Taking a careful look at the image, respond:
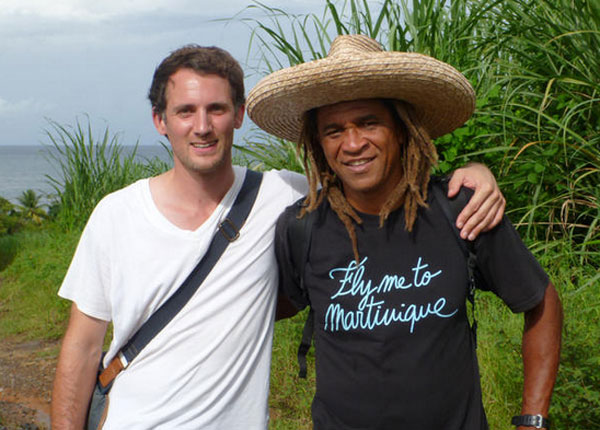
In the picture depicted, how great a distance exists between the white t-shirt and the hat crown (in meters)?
0.76

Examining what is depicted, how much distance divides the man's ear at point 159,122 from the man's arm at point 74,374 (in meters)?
0.82

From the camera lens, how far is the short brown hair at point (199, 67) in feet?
9.10

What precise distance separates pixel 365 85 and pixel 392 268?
66 cm

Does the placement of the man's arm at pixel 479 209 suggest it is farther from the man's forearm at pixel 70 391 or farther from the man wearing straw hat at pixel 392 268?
the man's forearm at pixel 70 391

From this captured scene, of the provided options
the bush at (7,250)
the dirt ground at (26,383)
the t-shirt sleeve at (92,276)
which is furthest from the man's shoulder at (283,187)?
the bush at (7,250)

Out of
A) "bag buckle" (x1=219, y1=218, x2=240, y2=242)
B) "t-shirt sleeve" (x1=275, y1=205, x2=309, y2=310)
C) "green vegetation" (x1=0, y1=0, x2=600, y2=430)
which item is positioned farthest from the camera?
"green vegetation" (x1=0, y1=0, x2=600, y2=430)

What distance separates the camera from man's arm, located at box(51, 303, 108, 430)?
8.80 ft

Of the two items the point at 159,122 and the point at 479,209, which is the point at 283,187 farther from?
the point at 479,209

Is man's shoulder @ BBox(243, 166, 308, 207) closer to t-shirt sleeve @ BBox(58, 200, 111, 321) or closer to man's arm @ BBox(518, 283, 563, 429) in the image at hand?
t-shirt sleeve @ BBox(58, 200, 111, 321)

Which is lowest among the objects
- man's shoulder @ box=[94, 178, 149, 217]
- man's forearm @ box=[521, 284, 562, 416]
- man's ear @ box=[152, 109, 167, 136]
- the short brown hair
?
man's forearm @ box=[521, 284, 562, 416]

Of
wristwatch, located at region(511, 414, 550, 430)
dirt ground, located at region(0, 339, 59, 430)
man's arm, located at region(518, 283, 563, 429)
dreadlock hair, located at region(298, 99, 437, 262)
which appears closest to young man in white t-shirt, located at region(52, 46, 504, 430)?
dreadlock hair, located at region(298, 99, 437, 262)

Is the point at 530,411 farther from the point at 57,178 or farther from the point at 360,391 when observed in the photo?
the point at 57,178

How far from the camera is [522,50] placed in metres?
5.77

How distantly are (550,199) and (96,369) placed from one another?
12.2ft
